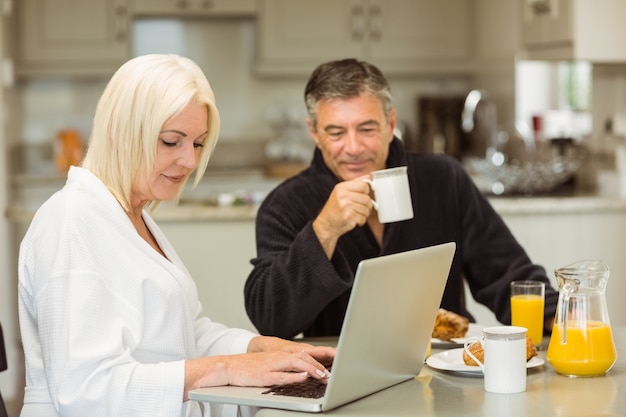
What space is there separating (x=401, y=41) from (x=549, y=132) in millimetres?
1129

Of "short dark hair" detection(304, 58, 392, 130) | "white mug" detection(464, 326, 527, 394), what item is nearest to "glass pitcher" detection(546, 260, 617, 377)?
"white mug" detection(464, 326, 527, 394)

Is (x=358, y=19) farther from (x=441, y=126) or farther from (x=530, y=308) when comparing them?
(x=530, y=308)

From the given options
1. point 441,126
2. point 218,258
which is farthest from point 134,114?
point 441,126

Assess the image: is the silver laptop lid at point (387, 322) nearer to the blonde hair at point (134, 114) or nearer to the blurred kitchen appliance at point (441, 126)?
the blonde hair at point (134, 114)

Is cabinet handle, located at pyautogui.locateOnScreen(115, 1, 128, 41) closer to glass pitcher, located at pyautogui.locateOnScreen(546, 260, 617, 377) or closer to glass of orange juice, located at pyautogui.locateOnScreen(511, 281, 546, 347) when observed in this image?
glass of orange juice, located at pyautogui.locateOnScreen(511, 281, 546, 347)

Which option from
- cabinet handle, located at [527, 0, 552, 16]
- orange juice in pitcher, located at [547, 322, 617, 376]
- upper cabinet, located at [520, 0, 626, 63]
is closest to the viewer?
orange juice in pitcher, located at [547, 322, 617, 376]

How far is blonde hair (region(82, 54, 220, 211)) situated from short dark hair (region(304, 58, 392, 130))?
64cm

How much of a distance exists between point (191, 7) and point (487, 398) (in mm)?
4578

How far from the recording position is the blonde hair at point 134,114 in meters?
1.71

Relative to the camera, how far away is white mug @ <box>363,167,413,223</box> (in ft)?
6.93

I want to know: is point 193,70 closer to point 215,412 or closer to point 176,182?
point 176,182

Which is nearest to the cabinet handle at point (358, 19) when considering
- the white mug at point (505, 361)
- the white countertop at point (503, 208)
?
the white countertop at point (503, 208)

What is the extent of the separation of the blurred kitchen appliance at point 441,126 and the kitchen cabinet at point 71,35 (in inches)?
70.1

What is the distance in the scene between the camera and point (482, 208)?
2.53 m
